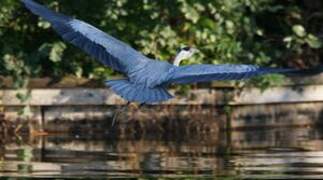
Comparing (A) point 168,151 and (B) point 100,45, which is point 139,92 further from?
(A) point 168,151

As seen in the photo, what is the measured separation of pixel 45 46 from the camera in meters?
13.3

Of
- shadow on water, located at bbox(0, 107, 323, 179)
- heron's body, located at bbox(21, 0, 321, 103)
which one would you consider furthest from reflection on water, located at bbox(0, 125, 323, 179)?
heron's body, located at bbox(21, 0, 321, 103)

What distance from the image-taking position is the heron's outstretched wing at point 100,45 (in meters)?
9.05

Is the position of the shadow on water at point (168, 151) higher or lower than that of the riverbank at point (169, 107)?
lower

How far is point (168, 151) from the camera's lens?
11.4m

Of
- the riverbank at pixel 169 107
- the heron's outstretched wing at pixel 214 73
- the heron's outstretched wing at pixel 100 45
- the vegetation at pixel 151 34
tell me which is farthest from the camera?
the riverbank at pixel 169 107

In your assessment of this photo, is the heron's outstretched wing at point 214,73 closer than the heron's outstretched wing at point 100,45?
Yes

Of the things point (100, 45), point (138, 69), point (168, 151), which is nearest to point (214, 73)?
point (138, 69)

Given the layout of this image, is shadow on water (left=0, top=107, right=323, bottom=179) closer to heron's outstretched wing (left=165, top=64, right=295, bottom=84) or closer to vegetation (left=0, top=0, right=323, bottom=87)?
vegetation (left=0, top=0, right=323, bottom=87)

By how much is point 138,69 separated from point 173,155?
2204 millimetres

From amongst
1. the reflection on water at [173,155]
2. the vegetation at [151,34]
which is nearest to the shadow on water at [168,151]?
the reflection on water at [173,155]

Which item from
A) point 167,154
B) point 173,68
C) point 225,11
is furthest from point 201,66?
point 225,11

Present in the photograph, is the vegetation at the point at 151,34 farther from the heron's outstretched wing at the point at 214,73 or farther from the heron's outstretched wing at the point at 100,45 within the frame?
the heron's outstretched wing at the point at 214,73

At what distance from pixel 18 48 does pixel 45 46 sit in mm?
475
